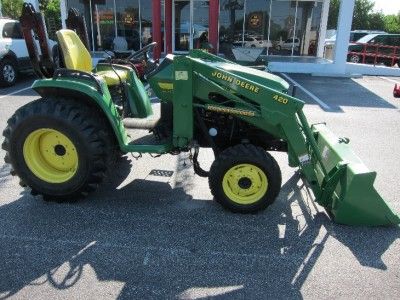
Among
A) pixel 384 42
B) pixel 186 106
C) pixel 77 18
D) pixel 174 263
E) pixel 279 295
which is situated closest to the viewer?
pixel 279 295

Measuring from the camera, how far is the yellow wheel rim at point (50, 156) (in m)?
3.89

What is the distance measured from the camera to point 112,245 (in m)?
3.28

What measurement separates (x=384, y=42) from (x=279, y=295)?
20.1 meters

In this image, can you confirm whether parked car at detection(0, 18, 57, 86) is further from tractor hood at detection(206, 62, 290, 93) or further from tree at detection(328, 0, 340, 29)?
tree at detection(328, 0, 340, 29)

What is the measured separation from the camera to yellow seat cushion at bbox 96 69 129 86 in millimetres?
4297

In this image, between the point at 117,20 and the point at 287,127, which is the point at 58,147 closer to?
the point at 287,127

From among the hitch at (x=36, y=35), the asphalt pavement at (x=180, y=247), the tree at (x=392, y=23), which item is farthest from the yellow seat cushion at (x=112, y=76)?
the tree at (x=392, y=23)

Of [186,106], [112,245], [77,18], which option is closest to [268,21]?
[77,18]

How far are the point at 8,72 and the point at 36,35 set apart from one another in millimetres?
7369

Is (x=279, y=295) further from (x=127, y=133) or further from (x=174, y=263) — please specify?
(x=127, y=133)

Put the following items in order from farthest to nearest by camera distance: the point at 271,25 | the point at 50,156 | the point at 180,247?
1. the point at 271,25
2. the point at 50,156
3. the point at 180,247

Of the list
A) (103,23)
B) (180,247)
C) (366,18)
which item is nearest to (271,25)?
(103,23)

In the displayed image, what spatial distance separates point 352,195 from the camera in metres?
3.40

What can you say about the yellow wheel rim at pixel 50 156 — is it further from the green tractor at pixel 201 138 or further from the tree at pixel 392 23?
the tree at pixel 392 23
